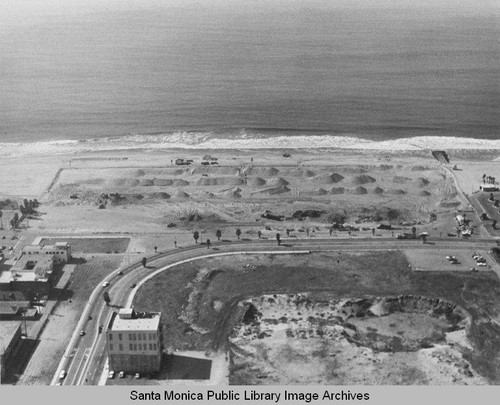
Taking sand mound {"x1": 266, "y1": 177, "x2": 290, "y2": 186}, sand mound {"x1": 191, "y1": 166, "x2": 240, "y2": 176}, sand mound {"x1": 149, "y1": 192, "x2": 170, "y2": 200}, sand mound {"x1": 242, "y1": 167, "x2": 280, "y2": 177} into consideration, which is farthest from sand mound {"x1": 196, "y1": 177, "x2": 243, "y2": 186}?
sand mound {"x1": 149, "y1": 192, "x2": 170, "y2": 200}

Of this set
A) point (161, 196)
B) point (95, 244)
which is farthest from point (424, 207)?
→ point (95, 244)

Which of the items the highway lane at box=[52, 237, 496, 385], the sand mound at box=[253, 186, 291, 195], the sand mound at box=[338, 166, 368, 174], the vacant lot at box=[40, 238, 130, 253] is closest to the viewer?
the highway lane at box=[52, 237, 496, 385]

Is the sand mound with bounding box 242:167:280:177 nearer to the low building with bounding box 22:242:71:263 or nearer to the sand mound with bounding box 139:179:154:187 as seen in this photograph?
the sand mound with bounding box 139:179:154:187

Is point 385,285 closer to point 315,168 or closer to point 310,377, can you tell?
point 310,377

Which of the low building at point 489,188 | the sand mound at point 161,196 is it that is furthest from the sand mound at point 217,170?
the low building at point 489,188

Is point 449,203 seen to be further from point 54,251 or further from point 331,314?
point 54,251

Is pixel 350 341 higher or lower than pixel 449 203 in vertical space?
lower
